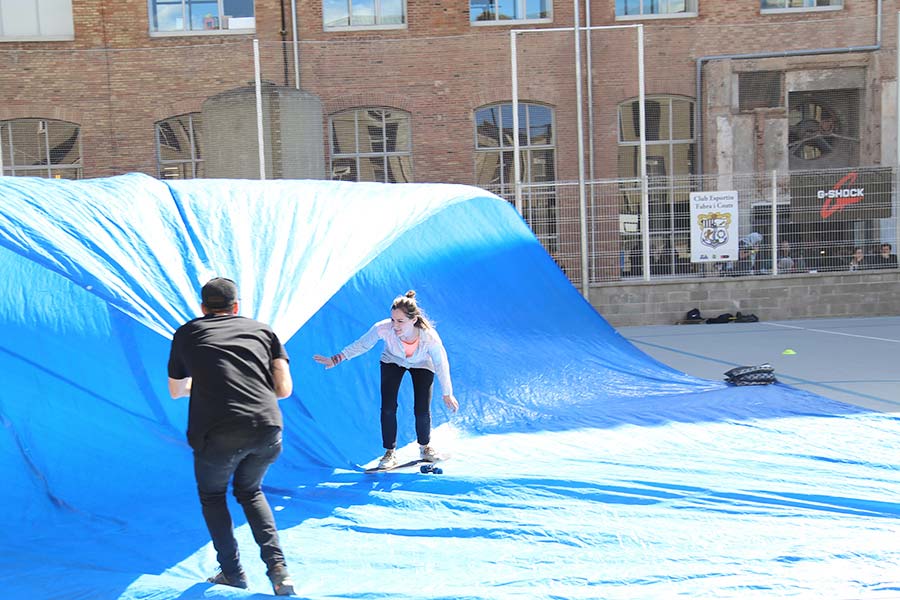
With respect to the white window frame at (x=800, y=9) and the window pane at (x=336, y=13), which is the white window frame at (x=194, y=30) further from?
the white window frame at (x=800, y=9)

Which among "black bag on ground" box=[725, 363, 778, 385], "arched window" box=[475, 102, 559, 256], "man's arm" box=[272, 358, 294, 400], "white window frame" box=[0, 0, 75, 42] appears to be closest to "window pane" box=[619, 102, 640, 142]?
"arched window" box=[475, 102, 559, 256]

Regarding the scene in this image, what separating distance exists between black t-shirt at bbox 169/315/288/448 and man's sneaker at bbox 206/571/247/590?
576mm

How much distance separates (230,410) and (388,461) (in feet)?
7.02

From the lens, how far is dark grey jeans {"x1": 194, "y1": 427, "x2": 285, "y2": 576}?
3316 mm

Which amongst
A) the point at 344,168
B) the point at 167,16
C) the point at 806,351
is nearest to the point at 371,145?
the point at 344,168

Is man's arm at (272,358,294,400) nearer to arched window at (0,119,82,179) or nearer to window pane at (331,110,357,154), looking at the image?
window pane at (331,110,357,154)

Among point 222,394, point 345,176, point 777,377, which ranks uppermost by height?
point 345,176

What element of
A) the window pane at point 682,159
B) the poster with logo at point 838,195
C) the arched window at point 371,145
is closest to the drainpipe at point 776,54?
the window pane at point 682,159

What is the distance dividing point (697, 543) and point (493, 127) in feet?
44.9

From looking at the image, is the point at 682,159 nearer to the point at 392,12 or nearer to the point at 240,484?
the point at 392,12

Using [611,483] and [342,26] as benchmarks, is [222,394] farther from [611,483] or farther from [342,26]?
[342,26]

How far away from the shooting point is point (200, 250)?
5156mm

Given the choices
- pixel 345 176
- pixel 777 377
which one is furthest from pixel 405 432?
pixel 345 176

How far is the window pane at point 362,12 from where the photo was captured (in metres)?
17.0
